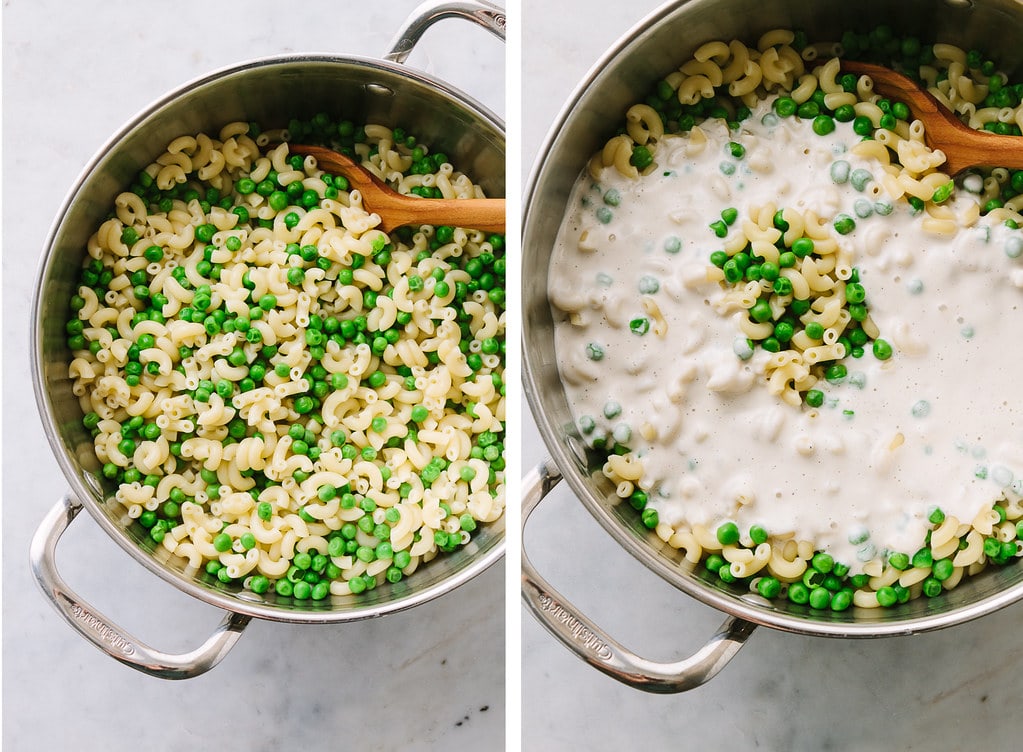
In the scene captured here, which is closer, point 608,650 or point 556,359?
point 608,650

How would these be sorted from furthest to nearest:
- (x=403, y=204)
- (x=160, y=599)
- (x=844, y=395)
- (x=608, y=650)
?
(x=160, y=599)
(x=403, y=204)
(x=844, y=395)
(x=608, y=650)

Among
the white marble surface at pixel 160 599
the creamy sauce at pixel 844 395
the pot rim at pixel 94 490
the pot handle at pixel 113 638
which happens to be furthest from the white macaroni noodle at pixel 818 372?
the pot handle at pixel 113 638

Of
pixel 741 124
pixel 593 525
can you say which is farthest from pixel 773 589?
pixel 741 124

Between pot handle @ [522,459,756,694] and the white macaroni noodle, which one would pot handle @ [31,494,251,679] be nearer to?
pot handle @ [522,459,756,694]

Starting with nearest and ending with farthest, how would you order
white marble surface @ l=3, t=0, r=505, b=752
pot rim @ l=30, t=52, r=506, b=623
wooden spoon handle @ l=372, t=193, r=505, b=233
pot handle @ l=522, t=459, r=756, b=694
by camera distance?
1. pot handle @ l=522, t=459, r=756, b=694
2. pot rim @ l=30, t=52, r=506, b=623
3. wooden spoon handle @ l=372, t=193, r=505, b=233
4. white marble surface @ l=3, t=0, r=505, b=752

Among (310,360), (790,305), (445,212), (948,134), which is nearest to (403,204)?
(445,212)

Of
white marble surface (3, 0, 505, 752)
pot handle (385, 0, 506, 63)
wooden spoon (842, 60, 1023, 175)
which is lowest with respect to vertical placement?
white marble surface (3, 0, 505, 752)

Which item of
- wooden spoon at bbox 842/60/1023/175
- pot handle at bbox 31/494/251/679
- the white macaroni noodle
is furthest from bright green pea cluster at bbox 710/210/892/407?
pot handle at bbox 31/494/251/679

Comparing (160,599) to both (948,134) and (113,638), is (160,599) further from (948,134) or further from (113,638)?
(948,134)
